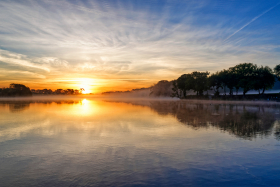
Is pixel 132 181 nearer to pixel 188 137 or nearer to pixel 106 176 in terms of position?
pixel 106 176

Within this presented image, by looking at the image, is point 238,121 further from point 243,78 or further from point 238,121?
point 243,78

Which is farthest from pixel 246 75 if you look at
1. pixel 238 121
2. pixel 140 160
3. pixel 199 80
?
pixel 140 160

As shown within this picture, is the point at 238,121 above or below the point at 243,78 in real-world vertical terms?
below

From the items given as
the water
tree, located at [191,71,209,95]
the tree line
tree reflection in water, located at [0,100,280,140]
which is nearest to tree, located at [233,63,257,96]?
the tree line

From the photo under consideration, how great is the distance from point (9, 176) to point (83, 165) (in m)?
2.73

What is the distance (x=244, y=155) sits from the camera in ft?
34.1

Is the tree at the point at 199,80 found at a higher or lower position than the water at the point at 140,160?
higher

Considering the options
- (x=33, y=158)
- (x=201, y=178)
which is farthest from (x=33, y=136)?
(x=201, y=178)

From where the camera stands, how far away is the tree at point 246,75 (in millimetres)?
78750

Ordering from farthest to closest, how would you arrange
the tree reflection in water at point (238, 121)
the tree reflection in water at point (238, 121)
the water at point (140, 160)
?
the tree reflection in water at point (238, 121)
the tree reflection in water at point (238, 121)
the water at point (140, 160)

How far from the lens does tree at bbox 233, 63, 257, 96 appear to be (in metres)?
78.8

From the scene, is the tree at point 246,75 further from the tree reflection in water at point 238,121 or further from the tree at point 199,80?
the tree reflection in water at point 238,121

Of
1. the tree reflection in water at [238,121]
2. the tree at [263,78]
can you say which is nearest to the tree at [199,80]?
the tree at [263,78]

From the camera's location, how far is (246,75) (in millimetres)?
82188
